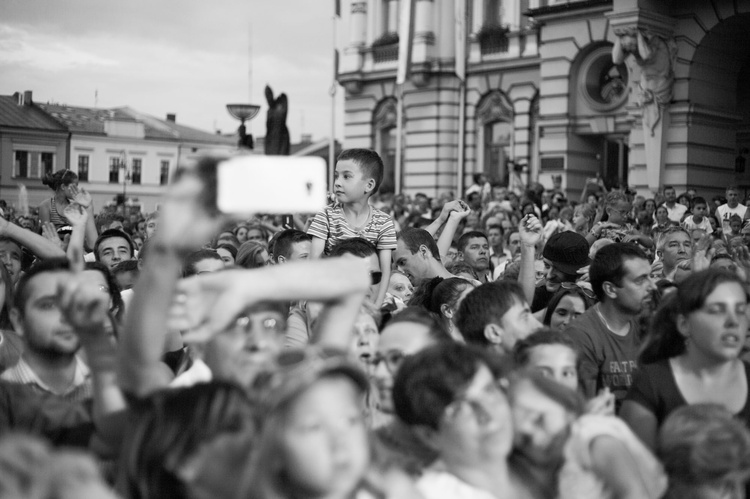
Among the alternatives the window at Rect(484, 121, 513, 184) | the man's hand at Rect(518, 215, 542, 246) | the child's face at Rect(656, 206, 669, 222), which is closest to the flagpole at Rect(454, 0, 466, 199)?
the window at Rect(484, 121, 513, 184)

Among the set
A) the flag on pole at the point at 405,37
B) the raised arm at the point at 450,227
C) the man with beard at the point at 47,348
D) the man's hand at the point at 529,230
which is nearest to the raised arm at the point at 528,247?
the man's hand at the point at 529,230

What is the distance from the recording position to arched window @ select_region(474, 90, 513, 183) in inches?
1275

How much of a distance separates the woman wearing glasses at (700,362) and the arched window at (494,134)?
28410 millimetres

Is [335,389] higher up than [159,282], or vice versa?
[159,282]

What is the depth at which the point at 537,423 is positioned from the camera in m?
3.30

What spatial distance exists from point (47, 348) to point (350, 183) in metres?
3.48

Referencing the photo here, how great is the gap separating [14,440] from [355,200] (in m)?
4.79

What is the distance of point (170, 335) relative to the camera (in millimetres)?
5234

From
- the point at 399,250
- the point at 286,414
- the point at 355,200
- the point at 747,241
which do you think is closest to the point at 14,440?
the point at 286,414

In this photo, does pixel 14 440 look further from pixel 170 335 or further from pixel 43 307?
pixel 170 335

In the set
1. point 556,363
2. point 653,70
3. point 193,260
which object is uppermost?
point 653,70

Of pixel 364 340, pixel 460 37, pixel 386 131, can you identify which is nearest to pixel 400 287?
pixel 364 340

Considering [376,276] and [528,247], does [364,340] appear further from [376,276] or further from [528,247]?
[376,276]

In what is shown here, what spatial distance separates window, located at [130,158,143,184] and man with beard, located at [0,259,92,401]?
67977 mm
